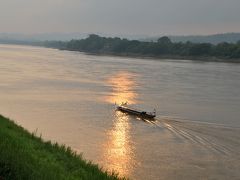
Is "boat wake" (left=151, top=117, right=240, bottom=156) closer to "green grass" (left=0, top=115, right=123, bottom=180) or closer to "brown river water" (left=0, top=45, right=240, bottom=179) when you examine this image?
"brown river water" (left=0, top=45, right=240, bottom=179)

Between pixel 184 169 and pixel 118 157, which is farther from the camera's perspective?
pixel 118 157

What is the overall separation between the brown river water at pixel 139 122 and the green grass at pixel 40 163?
3.08m

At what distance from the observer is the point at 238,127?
23.0 m

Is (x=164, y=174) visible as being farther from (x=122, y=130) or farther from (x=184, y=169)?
(x=122, y=130)

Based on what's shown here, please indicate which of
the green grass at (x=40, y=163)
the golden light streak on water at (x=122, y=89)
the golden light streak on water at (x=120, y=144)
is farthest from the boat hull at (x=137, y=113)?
the green grass at (x=40, y=163)

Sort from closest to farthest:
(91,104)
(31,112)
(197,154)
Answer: (197,154) < (31,112) < (91,104)

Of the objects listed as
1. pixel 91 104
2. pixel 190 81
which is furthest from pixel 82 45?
pixel 91 104

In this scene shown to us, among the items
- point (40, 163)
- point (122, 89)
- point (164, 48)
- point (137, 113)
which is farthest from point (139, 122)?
point (164, 48)

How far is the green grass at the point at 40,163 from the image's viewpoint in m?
6.40

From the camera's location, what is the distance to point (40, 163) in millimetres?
8445

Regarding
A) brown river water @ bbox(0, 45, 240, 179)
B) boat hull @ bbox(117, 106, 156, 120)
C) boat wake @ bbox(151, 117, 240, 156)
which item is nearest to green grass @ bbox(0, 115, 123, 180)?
brown river water @ bbox(0, 45, 240, 179)

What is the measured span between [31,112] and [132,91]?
43.5 feet

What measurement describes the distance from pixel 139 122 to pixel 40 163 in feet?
53.0

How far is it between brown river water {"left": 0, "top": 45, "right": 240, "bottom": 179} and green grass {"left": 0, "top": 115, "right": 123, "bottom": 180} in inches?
121
